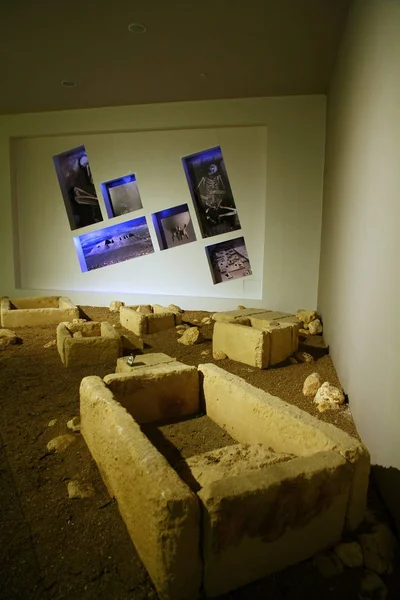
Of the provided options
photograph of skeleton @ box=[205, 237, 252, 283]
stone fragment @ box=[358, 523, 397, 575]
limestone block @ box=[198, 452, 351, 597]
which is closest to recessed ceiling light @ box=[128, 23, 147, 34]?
photograph of skeleton @ box=[205, 237, 252, 283]

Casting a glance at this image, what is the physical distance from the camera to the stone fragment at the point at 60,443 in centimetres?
272

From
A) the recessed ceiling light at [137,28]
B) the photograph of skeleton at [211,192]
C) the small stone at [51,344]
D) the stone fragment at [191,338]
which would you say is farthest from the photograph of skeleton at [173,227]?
the small stone at [51,344]

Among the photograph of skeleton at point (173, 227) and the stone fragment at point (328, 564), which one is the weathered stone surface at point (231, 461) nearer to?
the stone fragment at point (328, 564)

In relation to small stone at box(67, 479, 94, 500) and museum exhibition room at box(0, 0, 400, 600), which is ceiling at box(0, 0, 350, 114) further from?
small stone at box(67, 479, 94, 500)

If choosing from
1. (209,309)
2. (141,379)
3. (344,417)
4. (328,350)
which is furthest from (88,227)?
(344,417)

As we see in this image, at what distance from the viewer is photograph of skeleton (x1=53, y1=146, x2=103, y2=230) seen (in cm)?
833

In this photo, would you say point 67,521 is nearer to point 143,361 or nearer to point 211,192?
point 143,361

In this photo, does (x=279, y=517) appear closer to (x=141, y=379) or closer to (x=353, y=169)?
(x=141, y=379)

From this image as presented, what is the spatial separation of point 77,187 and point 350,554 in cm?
826

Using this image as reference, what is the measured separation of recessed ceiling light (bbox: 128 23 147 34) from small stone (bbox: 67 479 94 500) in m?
5.21

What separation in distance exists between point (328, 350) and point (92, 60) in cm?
542

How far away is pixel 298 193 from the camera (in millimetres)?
7051

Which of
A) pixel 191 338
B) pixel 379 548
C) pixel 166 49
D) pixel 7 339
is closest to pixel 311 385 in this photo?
pixel 379 548

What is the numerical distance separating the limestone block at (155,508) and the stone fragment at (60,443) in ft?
2.12
